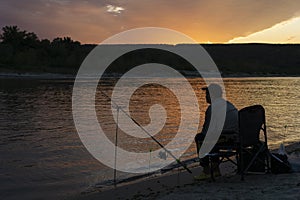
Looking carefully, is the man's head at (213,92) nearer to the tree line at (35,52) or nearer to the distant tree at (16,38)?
the tree line at (35,52)

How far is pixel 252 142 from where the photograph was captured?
22.2 feet

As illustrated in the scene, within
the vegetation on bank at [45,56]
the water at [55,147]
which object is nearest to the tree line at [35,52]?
the vegetation on bank at [45,56]

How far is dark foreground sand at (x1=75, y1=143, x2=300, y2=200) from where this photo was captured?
563 cm

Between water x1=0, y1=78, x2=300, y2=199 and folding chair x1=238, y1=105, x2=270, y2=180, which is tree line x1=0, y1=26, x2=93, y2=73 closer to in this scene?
water x1=0, y1=78, x2=300, y2=199

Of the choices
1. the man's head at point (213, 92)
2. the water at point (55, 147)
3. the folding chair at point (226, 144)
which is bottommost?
the water at point (55, 147)

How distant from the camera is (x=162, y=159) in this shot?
10188 mm

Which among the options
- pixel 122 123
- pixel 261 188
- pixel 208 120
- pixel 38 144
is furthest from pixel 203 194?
pixel 122 123

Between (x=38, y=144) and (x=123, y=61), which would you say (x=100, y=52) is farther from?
(x=38, y=144)

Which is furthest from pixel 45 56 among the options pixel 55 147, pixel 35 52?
pixel 55 147

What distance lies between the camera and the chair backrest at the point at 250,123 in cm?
639

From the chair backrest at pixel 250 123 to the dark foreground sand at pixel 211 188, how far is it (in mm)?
703

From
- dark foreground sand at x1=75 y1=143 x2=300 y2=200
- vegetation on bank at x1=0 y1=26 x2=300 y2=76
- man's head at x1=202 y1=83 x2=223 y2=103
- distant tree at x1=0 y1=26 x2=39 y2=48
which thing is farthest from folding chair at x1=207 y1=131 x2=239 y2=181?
distant tree at x1=0 y1=26 x2=39 y2=48

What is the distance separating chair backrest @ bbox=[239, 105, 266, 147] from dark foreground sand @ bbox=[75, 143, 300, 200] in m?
0.70

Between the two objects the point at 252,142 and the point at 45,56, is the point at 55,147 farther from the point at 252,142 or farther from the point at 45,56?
the point at 45,56
